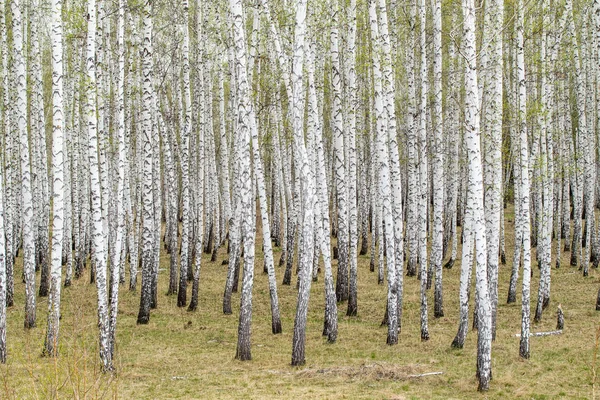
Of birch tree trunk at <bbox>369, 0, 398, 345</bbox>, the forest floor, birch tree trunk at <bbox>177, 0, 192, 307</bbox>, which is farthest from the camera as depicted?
birch tree trunk at <bbox>177, 0, 192, 307</bbox>

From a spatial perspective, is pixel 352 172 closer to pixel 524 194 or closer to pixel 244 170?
pixel 524 194

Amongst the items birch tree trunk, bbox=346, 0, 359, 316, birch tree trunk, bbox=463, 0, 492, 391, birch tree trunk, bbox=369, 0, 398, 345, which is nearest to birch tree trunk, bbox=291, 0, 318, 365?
birch tree trunk, bbox=369, 0, 398, 345

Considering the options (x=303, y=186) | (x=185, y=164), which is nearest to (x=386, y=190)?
(x=303, y=186)

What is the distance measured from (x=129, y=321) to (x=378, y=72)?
9.25 meters

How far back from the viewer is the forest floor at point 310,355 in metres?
9.90

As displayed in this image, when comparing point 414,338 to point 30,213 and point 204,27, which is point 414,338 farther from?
point 204,27

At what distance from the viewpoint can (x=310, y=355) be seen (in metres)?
12.6

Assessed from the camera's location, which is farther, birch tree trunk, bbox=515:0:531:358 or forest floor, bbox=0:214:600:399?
birch tree trunk, bbox=515:0:531:358

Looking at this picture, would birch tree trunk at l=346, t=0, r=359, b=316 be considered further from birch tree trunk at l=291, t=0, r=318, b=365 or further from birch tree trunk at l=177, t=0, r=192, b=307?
birch tree trunk at l=177, t=0, r=192, b=307

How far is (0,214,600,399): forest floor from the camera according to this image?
990cm

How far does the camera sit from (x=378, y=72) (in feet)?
42.8

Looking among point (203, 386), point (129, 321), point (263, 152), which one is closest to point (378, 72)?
point (203, 386)

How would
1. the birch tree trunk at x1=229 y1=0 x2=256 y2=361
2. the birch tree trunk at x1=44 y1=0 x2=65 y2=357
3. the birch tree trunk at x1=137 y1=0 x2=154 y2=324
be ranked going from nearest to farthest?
the birch tree trunk at x1=44 y1=0 x2=65 y2=357 < the birch tree trunk at x1=229 y1=0 x2=256 y2=361 < the birch tree trunk at x1=137 y1=0 x2=154 y2=324

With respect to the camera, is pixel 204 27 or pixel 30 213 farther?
pixel 204 27
